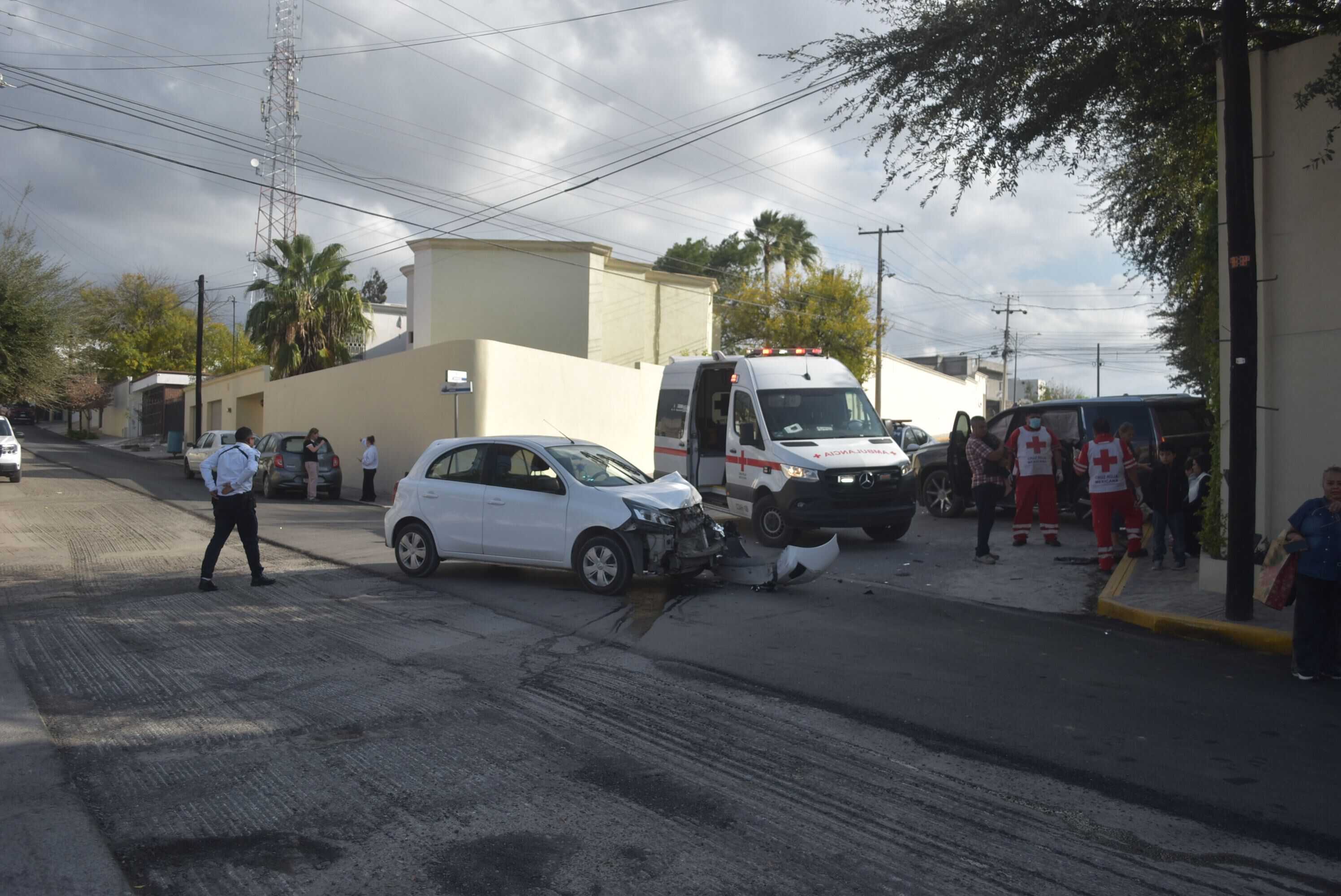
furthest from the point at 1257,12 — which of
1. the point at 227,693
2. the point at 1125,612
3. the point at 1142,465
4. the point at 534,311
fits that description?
the point at 534,311

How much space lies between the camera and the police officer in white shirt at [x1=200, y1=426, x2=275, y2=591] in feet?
34.3

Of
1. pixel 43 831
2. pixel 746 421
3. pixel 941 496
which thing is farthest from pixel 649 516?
pixel 941 496

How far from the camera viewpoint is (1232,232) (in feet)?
29.7

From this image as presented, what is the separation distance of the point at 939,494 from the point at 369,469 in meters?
13.5

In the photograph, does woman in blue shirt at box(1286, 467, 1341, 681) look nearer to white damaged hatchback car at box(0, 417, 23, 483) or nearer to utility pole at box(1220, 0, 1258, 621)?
utility pole at box(1220, 0, 1258, 621)

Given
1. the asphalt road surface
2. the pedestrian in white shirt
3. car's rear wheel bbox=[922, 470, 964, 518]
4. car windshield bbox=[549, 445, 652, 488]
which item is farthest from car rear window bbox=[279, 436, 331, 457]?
car windshield bbox=[549, 445, 652, 488]

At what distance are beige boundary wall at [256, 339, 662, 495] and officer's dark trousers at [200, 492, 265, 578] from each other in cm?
971

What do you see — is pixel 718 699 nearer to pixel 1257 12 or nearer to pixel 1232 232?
pixel 1232 232

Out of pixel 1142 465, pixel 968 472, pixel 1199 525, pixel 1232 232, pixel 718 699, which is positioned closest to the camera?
pixel 718 699

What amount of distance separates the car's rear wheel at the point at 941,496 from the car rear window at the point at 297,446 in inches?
580

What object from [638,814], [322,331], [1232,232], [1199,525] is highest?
[322,331]

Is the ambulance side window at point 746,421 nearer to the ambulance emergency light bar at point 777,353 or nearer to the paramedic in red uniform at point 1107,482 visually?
the ambulance emergency light bar at point 777,353

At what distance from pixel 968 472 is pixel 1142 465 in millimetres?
3508

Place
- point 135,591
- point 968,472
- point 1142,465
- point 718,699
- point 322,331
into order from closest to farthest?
point 718,699 → point 135,591 → point 1142,465 → point 968,472 → point 322,331
